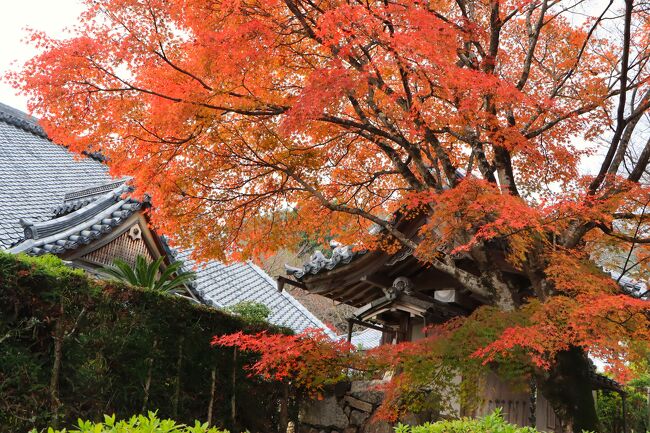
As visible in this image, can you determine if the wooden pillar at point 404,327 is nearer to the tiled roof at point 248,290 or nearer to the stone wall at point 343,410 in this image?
the stone wall at point 343,410

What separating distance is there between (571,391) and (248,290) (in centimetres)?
1333

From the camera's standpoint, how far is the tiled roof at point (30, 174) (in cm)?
1259

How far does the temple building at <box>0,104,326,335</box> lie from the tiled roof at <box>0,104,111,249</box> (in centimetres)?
2

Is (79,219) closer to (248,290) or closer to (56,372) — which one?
(56,372)

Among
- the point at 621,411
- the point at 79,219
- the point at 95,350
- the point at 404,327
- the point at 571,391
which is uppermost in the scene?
the point at 79,219

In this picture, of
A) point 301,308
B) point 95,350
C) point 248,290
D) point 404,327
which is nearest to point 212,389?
point 95,350

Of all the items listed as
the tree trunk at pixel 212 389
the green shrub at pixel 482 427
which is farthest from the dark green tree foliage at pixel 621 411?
the green shrub at pixel 482 427

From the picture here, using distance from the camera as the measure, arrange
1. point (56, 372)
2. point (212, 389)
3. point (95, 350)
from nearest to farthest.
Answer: point (56, 372), point (95, 350), point (212, 389)

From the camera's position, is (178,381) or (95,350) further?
(178,381)

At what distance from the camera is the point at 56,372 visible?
5.96 metres

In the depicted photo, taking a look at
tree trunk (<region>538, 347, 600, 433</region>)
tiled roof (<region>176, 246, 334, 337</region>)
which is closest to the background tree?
tree trunk (<region>538, 347, 600, 433</region>)

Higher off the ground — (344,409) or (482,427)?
(344,409)

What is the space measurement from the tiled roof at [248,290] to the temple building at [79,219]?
4cm

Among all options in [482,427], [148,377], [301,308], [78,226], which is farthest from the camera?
[301,308]
